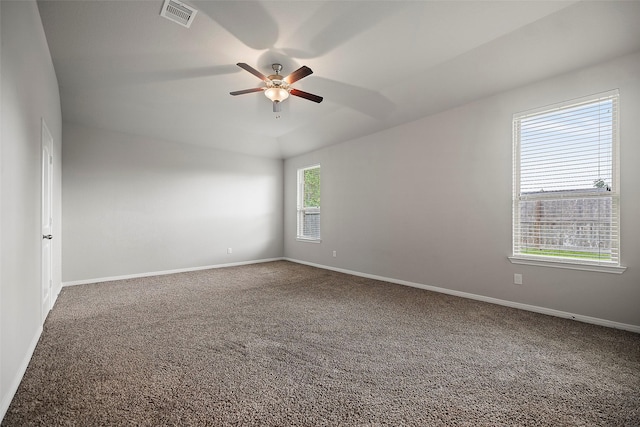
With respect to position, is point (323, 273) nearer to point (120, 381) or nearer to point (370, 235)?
point (370, 235)

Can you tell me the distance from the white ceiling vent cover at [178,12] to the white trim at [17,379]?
2743 millimetres

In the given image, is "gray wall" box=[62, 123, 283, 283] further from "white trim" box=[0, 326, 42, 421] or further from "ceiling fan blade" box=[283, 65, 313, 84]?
"ceiling fan blade" box=[283, 65, 313, 84]

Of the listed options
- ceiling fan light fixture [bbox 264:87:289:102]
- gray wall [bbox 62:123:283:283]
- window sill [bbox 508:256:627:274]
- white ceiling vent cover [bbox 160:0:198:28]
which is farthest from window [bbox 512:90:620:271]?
gray wall [bbox 62:123:283:283]

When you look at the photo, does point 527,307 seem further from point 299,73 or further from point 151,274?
point 151,274

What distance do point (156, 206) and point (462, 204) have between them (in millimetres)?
4993

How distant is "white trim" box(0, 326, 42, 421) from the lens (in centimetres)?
155

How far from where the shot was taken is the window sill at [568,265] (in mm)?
2756

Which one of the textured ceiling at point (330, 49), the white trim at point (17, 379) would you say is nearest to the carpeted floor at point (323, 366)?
the white trim at point (17, 379)

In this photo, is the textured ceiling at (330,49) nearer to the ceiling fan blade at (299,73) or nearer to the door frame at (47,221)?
the ceiling fan blade at (299,73)

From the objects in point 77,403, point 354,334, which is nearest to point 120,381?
point 77,403

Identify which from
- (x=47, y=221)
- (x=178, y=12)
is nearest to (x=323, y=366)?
(x=178, y=12)

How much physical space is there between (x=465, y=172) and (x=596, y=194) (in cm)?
130

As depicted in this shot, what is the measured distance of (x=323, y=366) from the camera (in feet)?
6.78

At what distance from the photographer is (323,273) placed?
542 cm
